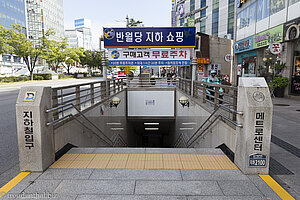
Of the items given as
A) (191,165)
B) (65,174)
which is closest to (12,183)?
(65,174)

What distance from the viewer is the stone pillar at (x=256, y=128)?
3812mm

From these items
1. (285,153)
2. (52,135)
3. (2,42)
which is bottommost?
(285,153)

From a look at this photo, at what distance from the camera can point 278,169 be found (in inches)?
163

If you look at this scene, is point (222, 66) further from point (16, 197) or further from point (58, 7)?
point (58, 7)

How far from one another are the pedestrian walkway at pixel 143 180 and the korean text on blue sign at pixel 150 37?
5380 mm

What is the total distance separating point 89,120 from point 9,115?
16.5 feet

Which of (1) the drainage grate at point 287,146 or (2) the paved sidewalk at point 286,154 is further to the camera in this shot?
(1) the drainage grate at point 287,146

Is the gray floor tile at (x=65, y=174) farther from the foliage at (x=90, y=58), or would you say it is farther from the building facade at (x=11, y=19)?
the foliage at (x=90, y=58)

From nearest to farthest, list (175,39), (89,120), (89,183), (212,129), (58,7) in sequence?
1. (89,183)
2. (212,129)
3. (89,120)
4. (175,39)
5. (58,7)

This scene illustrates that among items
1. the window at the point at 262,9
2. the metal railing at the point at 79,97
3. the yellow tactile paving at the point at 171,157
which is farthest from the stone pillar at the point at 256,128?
the window at the point at 262,9

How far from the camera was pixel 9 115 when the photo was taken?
10062mm

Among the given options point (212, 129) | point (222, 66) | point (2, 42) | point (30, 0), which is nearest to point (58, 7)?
point (30, 0)

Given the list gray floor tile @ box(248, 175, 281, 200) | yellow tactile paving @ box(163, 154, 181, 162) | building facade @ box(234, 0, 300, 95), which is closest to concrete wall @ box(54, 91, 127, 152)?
yellow tactile paving @ box(163, 154, 181, 162)

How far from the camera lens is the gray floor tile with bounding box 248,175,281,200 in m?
3.17
